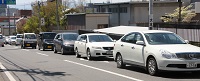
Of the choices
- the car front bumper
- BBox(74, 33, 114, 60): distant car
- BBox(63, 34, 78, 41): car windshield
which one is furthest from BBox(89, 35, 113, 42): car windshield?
the car front bumper

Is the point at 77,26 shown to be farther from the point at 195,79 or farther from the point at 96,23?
the point at 195,79

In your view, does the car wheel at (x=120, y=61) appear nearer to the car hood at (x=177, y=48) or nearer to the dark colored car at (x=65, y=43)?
the car hood at (x=177, y=48)

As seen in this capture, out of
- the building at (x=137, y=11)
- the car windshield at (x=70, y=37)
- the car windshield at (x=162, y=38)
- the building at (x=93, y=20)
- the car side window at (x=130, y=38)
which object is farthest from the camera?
the building at (x=93, y=20)

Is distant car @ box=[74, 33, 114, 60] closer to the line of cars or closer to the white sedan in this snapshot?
the line of cars

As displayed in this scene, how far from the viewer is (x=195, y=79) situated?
12000 mm

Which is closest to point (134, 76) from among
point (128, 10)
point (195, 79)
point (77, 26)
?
point (195, 79)

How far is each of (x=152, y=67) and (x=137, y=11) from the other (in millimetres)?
37633

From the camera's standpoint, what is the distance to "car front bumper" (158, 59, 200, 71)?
39.4ft

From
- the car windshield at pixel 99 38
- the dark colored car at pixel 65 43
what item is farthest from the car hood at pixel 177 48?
the dark colored car at pixel 65 43

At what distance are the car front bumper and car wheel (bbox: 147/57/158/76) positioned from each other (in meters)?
0.43

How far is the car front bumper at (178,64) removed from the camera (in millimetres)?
12021

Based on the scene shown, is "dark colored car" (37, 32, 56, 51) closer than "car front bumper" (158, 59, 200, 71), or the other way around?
"car front bumper" (158, 59, 200, 71)

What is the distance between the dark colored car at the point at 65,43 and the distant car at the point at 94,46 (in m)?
3.17

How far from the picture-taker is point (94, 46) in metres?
20.3
